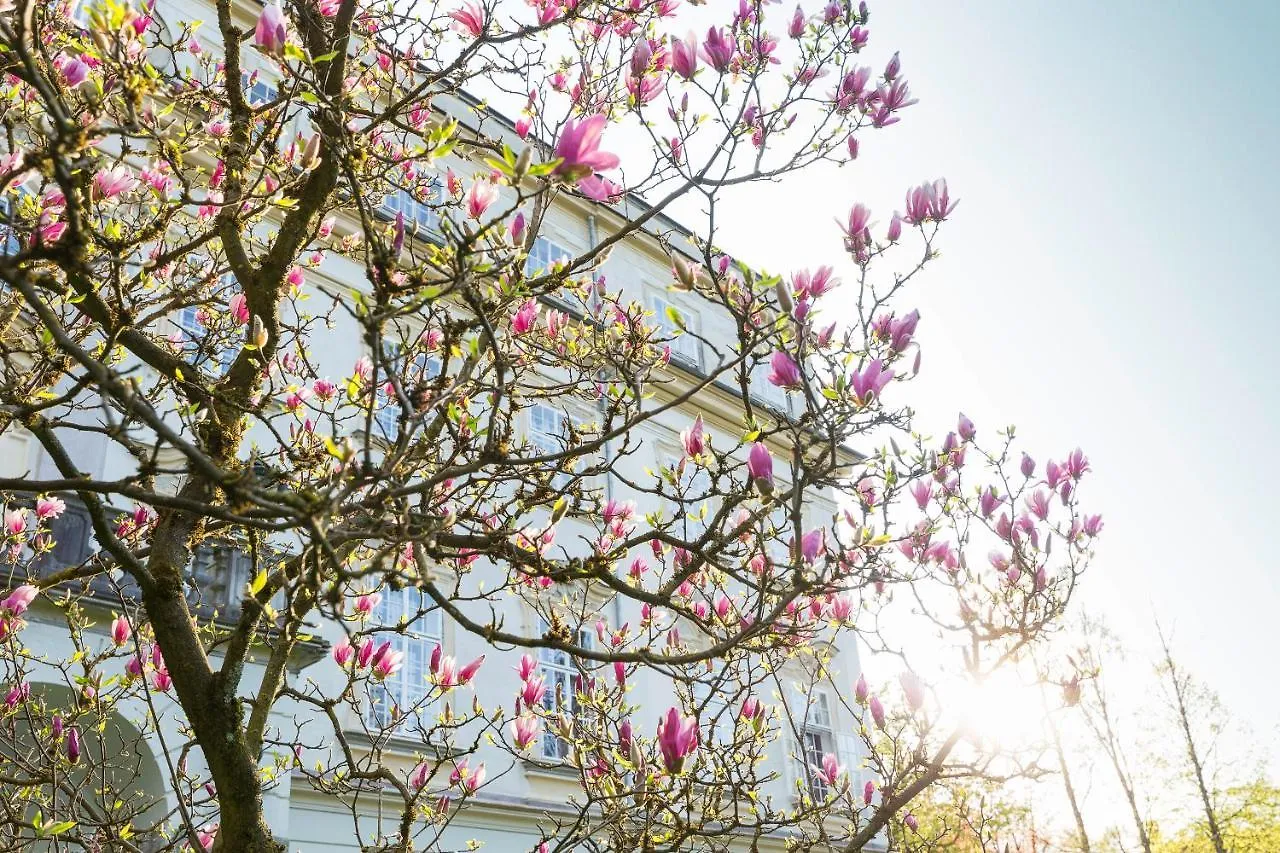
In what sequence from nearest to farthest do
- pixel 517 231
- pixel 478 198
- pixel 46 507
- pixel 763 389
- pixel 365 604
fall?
pixel 517 231
pixel 478 198
pixel 365 604
pixel 46 507
pixel 763 389

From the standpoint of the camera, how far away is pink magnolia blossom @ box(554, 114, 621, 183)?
231cm

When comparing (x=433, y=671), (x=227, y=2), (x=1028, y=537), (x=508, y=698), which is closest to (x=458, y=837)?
(x=508, y=698)

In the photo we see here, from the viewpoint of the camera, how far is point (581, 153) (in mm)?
2340

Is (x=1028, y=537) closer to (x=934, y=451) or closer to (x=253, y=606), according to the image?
(x=934, y=451)

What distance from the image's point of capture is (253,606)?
10.3 ft

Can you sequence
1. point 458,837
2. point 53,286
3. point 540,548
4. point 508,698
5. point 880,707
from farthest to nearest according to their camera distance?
point 508,698 < point 458,837 < point 880,707 < point 540,548 < point 53,286

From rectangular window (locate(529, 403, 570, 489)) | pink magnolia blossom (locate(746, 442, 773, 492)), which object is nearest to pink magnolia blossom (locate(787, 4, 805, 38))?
pink magnolia blossom (locate(746, 442, 773, 492))

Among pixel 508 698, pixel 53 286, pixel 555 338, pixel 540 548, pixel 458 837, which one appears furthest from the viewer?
pixel 508 698

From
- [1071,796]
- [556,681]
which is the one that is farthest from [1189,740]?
[556,681]

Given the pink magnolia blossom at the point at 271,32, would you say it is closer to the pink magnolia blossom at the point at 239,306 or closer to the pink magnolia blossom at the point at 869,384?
the pink magnolia blossom at the point at 239,306

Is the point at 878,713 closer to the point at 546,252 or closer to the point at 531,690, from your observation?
the point at 531,690

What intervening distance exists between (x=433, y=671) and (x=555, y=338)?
1.82 m

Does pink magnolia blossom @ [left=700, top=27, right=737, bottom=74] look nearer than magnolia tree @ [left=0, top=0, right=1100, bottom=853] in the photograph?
No

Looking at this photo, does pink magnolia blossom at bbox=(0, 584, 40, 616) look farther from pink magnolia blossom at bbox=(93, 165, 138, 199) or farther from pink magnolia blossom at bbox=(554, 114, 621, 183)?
pink magnolia blossom at bbox=(554, 114, 621, 183)
